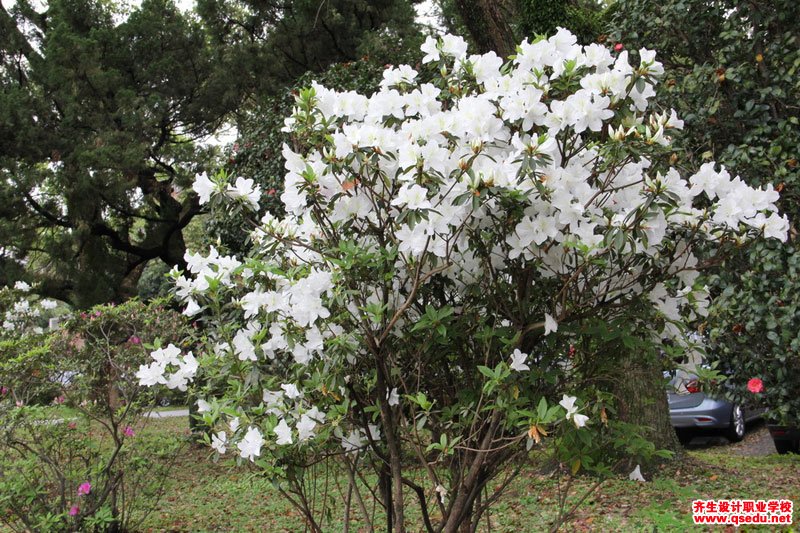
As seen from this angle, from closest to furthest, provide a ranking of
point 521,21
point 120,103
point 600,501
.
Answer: point 600,501 → point 521,21 → point 120,103

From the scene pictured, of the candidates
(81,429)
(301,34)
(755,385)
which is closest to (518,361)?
(755,385)

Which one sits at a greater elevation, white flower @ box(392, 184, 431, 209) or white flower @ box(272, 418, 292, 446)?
white flower @ box(392, 184, 431, 209)

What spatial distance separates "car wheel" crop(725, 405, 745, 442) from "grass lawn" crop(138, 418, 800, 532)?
1.88 m

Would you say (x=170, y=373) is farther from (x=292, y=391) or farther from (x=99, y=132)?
(x=99, y=132)

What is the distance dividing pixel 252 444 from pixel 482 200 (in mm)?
1088

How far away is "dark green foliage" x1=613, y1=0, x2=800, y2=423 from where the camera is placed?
171 inches

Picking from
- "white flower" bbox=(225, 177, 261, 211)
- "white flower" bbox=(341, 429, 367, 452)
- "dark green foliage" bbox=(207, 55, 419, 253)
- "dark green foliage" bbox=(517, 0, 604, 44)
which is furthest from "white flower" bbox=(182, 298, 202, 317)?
"dark green foliage" bbox=(517, 0, 604, 44)

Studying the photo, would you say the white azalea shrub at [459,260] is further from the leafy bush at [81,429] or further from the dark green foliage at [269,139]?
the dark green foliage at [269,139]

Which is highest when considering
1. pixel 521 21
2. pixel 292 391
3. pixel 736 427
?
pixel 521 21

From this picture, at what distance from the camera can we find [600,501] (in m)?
5.15

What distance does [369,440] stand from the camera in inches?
101

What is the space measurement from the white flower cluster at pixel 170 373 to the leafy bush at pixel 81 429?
90.2 inches

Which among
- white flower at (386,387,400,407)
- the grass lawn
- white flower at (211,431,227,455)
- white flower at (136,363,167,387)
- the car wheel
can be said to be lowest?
the grass lawn

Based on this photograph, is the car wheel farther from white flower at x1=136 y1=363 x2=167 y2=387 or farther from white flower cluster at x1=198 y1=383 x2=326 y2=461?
white flower at x1=136 y1=363 x2=167 y2=387
